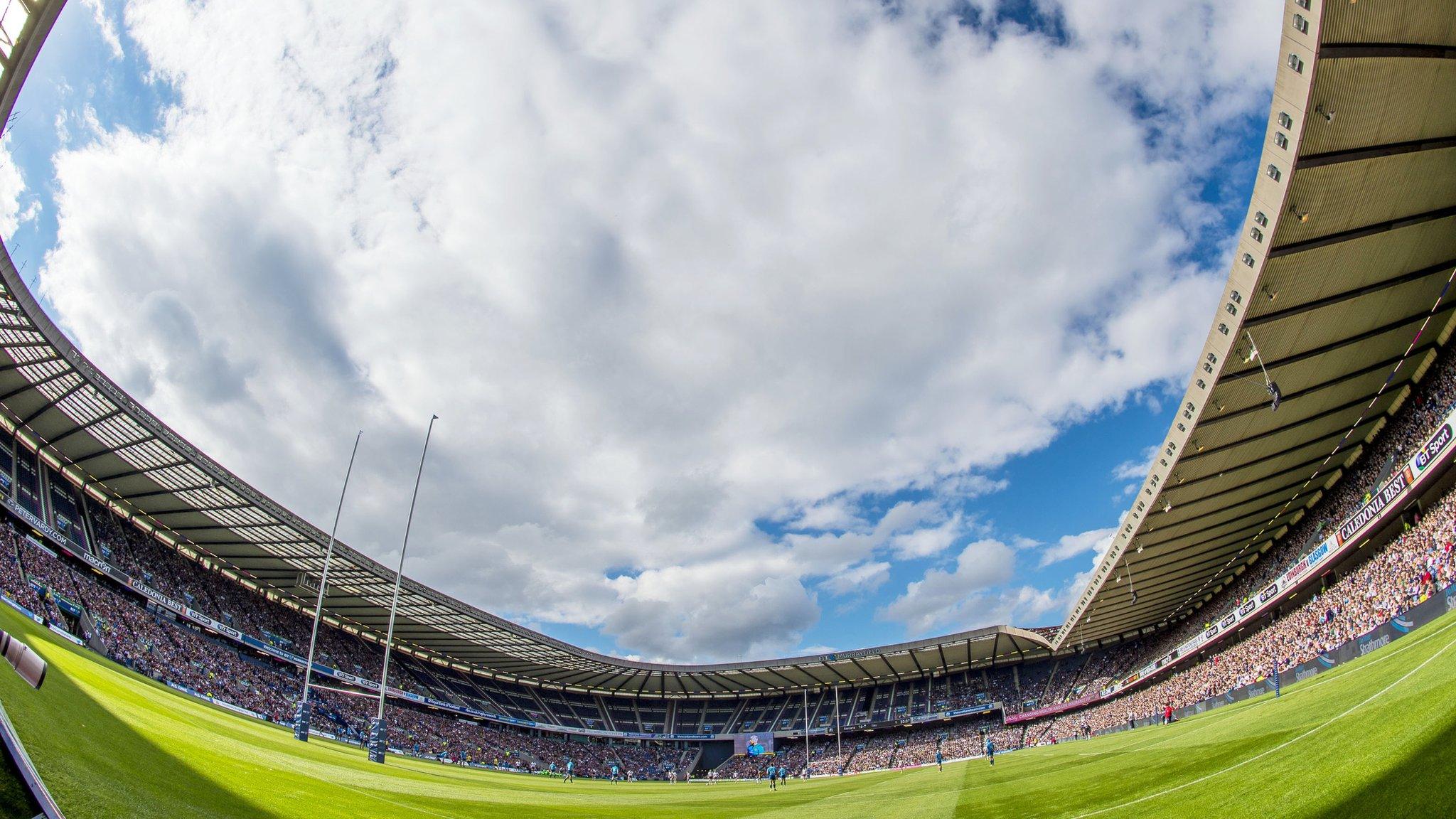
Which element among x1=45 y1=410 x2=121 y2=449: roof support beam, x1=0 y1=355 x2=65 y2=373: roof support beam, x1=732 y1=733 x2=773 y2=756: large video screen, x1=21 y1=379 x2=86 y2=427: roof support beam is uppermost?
x1=0 y1=355 x2=65 y2=373: roof support beam

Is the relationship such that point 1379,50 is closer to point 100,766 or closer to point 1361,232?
point 1361,232

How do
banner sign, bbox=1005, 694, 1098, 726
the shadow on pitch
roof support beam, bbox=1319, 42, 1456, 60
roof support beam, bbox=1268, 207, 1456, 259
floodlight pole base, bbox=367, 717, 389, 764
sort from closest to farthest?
the shadow on pitch, roof support beam, bbox=1319, 42, 1456, 60, roof support beam, bbox=1268, 207, 1456, 259, floodlight pole base, bbox=367, 717, 389, 764, banner sign, bbox=1005, 694, 1098, 726

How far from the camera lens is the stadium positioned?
1114cm

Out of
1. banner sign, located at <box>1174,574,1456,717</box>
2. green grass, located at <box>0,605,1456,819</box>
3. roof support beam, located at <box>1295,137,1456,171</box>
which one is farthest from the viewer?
banner sign, located at <box>1174,574,1456,717</box>

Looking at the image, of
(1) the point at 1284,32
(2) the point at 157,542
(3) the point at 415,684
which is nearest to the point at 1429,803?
(1) the point at 1284,32

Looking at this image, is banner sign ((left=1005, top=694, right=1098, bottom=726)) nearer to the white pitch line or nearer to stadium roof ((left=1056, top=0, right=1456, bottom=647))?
stadium roof ((left=1056, top=0, right=1456, bottom=647))

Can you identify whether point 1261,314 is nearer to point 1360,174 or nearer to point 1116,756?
point 1360,174

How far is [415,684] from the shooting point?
238ft

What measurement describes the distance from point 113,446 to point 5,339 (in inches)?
552

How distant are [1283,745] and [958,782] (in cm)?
1427

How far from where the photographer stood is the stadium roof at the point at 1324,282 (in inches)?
598

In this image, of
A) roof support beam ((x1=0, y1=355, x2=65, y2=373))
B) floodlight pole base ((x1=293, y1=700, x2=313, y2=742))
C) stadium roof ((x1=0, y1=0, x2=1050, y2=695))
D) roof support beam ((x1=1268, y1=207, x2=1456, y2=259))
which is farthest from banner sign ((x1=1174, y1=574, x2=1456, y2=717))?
roof support beam ((x1=0, y1=355, x2=65, y2=373))

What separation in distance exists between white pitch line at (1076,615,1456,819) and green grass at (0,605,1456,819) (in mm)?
69

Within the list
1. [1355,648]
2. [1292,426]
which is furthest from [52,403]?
[1292,426]
